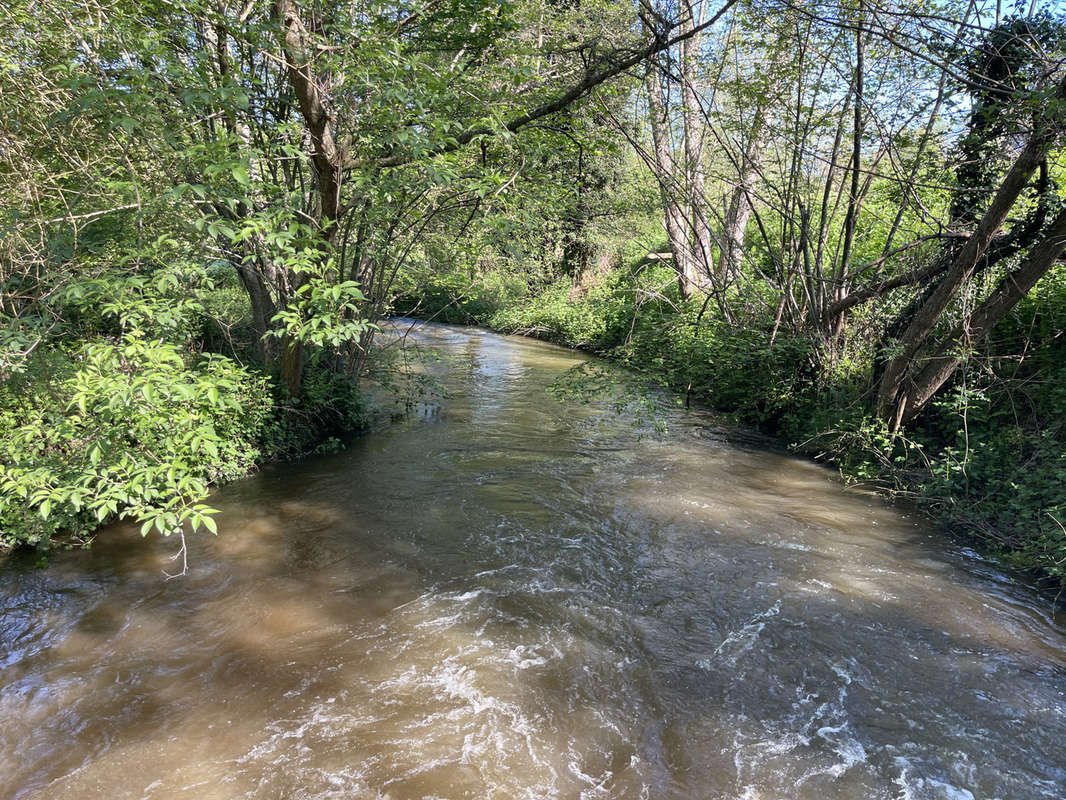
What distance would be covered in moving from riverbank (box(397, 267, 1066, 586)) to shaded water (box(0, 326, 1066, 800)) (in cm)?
60

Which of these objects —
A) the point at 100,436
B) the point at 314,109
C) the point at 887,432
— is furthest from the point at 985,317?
the point at 100,436

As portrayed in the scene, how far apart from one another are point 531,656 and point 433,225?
609 centimetres

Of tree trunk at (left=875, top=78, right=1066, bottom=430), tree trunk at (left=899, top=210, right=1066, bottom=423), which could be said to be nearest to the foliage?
tree trunk at (left=875, top=78, right=1066, bottom=430)

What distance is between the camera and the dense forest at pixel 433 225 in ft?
14.8

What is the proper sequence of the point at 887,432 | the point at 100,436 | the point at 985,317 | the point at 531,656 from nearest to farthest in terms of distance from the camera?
the point at 531,656, the point at 100,436, the point at 985,317, the point at 887,432

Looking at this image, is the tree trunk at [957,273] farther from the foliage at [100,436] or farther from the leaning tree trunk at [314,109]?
the foliage at [100,436]

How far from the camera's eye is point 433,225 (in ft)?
27.1

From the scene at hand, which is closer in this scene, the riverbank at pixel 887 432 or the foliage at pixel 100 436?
the foliage at pixel 100 436

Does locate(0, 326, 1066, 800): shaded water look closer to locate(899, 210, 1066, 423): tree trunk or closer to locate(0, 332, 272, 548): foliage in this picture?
locate(0, 332, 272, 548): foliage

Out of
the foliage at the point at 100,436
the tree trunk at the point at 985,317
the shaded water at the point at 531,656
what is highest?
the tree trunk at the point at 985,317

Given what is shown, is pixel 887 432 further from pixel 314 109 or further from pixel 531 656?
pixel 314 109

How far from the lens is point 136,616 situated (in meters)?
4.36

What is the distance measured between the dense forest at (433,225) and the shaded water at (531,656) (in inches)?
33.0

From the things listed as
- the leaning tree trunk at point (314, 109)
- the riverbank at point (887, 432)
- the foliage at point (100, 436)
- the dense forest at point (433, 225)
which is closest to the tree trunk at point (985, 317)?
the dense forest at point (433, 225)
